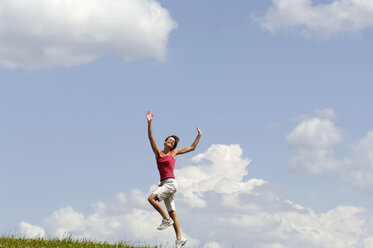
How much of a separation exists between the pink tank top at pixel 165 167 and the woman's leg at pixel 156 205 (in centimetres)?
63

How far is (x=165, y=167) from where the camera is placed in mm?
16141

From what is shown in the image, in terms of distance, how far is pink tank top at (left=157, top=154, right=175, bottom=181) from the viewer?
16.1m

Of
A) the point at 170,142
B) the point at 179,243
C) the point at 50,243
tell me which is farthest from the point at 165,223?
the point at 50,243

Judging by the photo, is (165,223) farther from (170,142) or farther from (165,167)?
(170,142)

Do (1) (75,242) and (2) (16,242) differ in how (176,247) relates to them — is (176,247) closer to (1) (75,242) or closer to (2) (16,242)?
(1) (75,242)

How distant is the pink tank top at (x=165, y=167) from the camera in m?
16.1

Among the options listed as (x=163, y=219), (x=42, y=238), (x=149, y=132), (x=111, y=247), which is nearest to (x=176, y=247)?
(x=163, y=219)

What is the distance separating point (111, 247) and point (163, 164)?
3672 millimetres

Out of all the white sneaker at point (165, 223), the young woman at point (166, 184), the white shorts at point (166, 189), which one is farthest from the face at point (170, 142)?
the white sneaker at point (165, 223)

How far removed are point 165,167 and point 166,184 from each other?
0.52 meters

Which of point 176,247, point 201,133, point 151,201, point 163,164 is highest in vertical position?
point 201,133

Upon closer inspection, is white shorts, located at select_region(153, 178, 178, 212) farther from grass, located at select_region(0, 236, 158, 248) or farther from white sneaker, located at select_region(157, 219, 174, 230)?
grass, located at select_region(0, 236, 158, 248)

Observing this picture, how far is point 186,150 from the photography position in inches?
664

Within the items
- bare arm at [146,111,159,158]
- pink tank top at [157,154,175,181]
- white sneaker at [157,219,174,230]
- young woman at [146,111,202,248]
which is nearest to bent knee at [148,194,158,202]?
young woman at [146,111,202,248]
